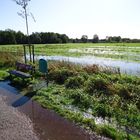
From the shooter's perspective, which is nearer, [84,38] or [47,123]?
[47,123]

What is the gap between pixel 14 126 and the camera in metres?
6.53

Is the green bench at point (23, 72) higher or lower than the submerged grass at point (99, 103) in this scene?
higher

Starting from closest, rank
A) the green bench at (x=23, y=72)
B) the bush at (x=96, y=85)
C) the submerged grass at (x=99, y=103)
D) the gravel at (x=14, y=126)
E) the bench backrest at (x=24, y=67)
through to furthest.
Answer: the gravel at (x=14, y=126)
the submerged grass at (x=99, y=103)
the bush at (x=96, y=85)
the green bench at (x=23, y=72)
the bench backrest at (x=24, y=67)

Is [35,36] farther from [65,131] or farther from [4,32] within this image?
[65,131]

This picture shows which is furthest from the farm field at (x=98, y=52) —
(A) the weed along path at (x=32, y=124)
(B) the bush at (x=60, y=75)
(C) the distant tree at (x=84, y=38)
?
(C) the distant tree at (x=84, y=38)

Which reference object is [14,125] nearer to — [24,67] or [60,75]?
[60,75]

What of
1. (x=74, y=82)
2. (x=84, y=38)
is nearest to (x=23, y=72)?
(x=74, y=82)

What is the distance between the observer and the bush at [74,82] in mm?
11405

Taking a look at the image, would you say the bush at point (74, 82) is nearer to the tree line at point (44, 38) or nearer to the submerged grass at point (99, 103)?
the submerged grass at point (99, 103)

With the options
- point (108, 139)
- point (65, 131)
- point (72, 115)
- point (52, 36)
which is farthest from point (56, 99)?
point (52, 36)

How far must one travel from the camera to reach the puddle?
231 inches

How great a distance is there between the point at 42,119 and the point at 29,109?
120 centimetres

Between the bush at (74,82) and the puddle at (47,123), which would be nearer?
the puddle at (47,123)

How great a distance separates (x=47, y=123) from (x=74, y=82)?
5.07 m
